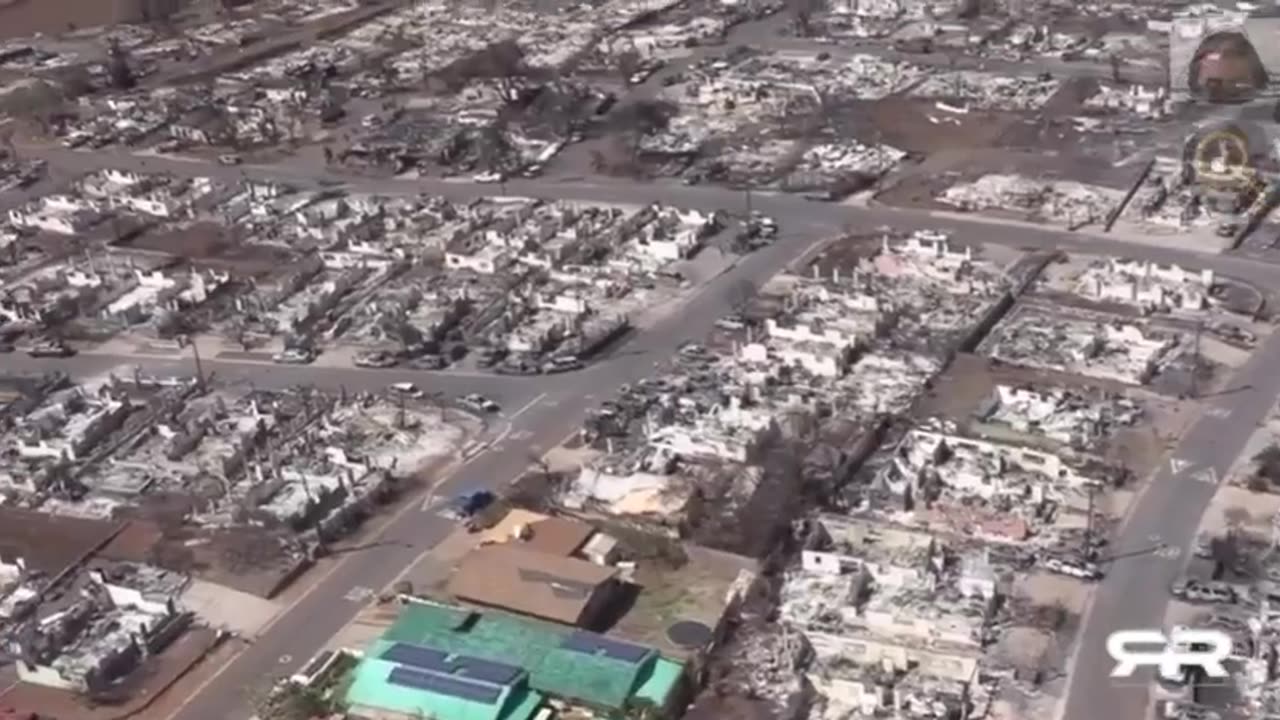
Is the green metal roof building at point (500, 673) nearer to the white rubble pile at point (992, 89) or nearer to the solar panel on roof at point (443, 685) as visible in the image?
the solar panel on roof at point (443, 685)

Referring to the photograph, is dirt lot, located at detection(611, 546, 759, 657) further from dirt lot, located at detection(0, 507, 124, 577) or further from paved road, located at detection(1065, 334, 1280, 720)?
dirt lot, located at detection(0, 507, 124, 577)

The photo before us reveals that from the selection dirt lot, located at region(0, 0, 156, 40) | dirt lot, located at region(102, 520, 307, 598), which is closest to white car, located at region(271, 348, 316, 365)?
dirt lot, located at region(102, 520, 307, 598)

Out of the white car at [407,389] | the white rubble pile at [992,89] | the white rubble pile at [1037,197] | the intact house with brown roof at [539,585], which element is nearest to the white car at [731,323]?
the white car at [407,389]

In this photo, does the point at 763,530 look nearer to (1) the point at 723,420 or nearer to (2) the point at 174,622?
(1) the point at 723,420

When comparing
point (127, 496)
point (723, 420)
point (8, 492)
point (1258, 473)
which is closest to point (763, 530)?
Result: point (723, 420)

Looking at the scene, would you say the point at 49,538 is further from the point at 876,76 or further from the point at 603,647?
the point at 876,76
